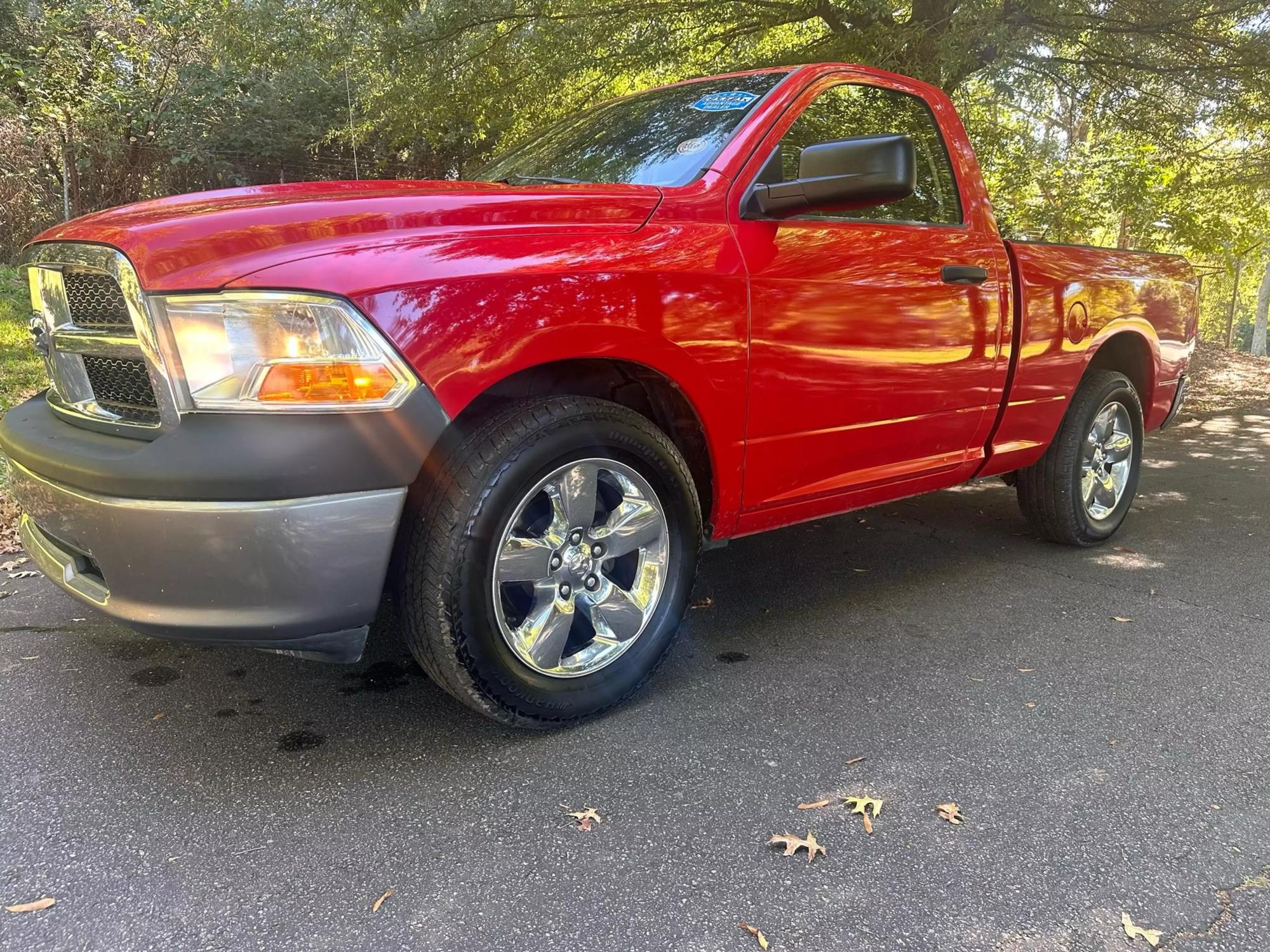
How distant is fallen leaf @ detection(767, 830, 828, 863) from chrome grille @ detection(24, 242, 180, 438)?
5.45ft

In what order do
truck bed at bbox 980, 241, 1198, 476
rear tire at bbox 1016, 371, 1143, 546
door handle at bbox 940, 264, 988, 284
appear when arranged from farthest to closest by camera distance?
rear tire at bbox 1016, 371, 1143, 546 → truck bed at bbox 980, 241, 1198, 476 → door handle at bbox 940, 264, 988, 284

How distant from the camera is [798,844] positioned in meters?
2.11

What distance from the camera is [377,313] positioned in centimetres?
205

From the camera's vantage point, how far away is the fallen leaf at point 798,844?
2.09 meters

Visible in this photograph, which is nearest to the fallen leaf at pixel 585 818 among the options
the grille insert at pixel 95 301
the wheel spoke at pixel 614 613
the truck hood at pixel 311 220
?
the wheel spoke at pixel 614 613

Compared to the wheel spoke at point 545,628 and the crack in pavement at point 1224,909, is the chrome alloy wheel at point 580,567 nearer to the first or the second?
the wheel spoke at point 545,628

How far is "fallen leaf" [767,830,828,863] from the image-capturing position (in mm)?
2090

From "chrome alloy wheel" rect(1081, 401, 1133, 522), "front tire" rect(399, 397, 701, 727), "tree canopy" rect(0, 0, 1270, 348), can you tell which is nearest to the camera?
"front tire" rect(399, 397, 701, 727)

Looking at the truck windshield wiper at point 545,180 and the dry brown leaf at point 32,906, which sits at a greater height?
the truck windshield wiper at point 545,180

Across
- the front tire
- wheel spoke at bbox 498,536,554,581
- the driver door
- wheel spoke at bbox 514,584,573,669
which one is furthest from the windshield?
wheel spoke at bbox 514,584,573,669

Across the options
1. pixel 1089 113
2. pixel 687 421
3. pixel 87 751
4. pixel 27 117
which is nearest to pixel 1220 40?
pixel 1089 113

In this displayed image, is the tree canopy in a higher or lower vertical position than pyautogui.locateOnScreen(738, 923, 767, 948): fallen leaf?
higher

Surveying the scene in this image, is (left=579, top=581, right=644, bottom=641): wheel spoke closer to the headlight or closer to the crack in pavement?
the headlight

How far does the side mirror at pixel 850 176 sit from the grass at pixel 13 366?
365 cm
